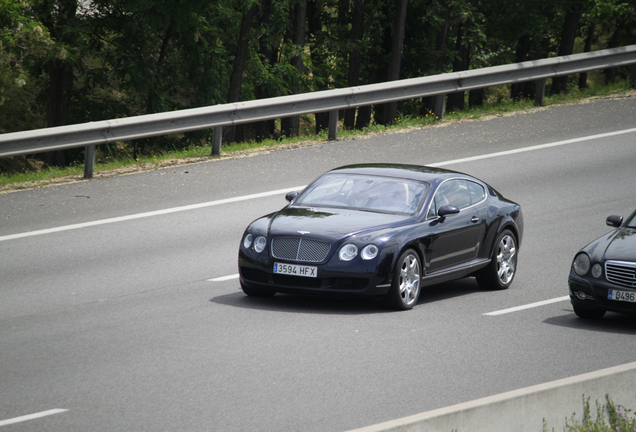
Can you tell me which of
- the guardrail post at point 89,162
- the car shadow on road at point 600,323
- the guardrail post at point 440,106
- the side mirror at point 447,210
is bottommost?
the car shadow on road at point 600,323

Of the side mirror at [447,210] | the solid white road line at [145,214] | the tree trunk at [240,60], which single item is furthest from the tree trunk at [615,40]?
the side mirror at [447,210]

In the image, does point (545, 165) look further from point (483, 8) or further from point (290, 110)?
point (483, 8)

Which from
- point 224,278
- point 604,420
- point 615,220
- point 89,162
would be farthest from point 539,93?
point 604,420

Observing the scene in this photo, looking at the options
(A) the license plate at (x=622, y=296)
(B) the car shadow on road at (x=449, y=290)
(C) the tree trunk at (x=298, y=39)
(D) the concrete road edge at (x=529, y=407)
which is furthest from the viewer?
(C) the tree trunk at (x=298, y=39)

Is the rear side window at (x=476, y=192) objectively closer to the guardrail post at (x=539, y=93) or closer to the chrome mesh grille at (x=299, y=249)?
the chrome mesh grille at (x=299, y=249)

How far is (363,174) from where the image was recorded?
10.4m

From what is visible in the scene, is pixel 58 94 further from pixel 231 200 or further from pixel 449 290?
pixel 449 290

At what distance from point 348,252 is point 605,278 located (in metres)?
2.70

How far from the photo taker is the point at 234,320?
8.63 meters

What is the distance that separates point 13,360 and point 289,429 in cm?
296

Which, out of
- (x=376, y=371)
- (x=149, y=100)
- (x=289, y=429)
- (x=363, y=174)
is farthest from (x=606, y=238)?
(x=149, y=100)

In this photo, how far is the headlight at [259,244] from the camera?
9.24 metres

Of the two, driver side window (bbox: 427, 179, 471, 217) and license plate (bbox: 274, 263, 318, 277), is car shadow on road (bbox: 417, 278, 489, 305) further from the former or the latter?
license plate (bbox: 274, 263, 318, 277)

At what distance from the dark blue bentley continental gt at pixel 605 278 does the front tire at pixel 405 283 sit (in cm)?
166
